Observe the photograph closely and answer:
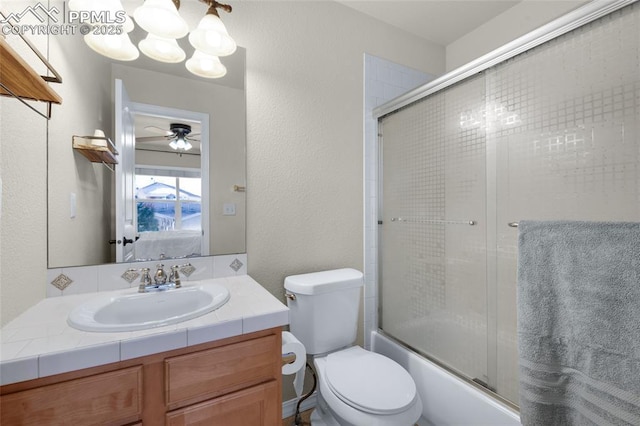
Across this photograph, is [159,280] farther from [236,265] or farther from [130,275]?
[236,265]

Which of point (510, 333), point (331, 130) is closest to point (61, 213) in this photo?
point (331, 130)

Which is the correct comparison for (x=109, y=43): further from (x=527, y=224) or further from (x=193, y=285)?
(x=527, y=224)

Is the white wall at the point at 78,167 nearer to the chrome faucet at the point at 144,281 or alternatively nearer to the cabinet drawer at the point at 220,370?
the chrome faucet at the point at 144,281

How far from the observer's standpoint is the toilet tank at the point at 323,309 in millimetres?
1510

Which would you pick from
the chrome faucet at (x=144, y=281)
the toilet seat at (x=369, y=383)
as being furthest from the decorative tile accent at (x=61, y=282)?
the toilet seat at (x=369, y=383)

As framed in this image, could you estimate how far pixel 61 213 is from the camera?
117 cm

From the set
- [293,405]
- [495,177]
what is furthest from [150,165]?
[495,177]

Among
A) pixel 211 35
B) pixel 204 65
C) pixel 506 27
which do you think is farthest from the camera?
pixel 506 27

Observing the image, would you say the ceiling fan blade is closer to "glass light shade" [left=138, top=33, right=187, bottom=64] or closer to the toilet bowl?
"glass light shade" [left=138, top=33, right=187, bottom=64]

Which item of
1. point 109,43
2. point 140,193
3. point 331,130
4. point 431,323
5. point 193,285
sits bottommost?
point 431,323

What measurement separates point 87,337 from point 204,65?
122 cm

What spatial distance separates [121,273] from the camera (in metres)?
1.30

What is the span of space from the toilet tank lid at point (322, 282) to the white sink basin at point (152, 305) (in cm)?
40

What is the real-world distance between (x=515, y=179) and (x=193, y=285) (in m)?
1.50
